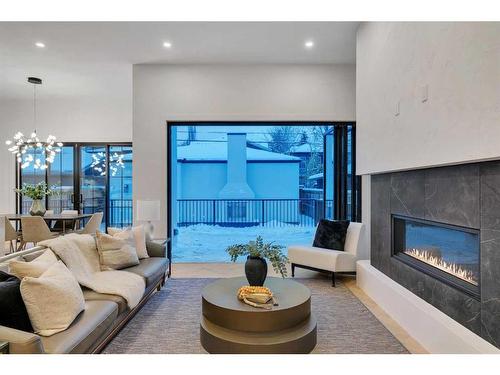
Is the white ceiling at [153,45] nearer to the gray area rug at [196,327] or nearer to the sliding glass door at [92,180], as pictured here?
the sliding glass door at [92,180]

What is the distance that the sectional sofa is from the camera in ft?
5.35

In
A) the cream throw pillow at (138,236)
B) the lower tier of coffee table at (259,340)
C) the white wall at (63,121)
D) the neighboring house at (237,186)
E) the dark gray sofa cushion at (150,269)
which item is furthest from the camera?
the neighboring house at (237,186)

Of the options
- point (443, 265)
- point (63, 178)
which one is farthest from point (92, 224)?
point (443, 265)

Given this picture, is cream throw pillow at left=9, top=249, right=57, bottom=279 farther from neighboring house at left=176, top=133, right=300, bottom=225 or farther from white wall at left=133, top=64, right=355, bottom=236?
neighboring house at left=176, top=133, right=300, bottom=225

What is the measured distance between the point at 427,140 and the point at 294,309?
1764mm

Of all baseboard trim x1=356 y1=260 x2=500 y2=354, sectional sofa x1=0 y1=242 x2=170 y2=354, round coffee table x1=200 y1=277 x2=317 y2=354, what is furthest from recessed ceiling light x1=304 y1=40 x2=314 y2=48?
sectional sofa x1=0 y1=242 x2=170 y2=354

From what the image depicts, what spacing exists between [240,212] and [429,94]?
749 cm

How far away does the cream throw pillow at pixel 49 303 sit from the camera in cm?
197

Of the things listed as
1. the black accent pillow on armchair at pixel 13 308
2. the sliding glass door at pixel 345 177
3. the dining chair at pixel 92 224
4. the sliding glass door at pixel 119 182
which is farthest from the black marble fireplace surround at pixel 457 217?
the sliding glass door at pixel 119 182

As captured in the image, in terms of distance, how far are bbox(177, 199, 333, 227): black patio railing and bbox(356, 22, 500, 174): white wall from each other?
18.0ft

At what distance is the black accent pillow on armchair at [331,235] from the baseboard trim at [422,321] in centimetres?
73
